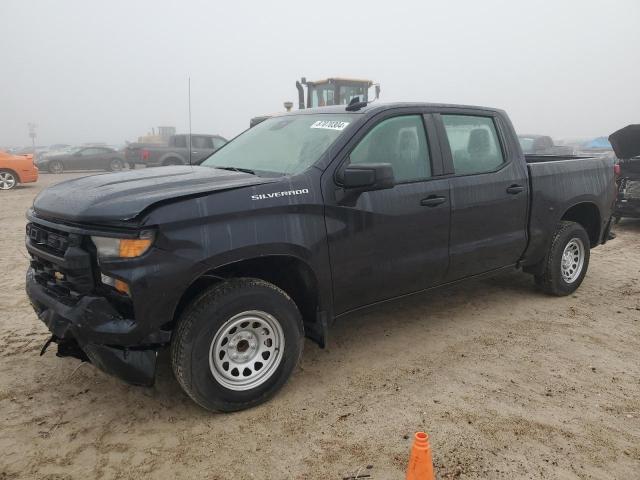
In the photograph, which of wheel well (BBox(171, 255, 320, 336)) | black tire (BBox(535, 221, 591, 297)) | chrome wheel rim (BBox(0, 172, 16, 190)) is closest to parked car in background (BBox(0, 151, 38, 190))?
chrome wheel rim (BBox(0, 172, 16, 190))

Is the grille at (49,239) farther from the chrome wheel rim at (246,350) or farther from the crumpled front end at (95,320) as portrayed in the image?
the chrome wheel rim at (246,350)

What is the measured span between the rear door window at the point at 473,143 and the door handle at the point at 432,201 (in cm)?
33

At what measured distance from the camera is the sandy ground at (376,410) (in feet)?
8.43

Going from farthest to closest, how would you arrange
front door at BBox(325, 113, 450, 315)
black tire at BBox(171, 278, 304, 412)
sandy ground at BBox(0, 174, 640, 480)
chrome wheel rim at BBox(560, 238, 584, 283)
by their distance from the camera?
chrome wheel rim at BBox(560, 238, 584, 283) → front door at BBox(325, 113, 450, 315) → black tire at BBox(171, 278, 304, 412) → sandy ground at BBox(0, 174, 640, 480)

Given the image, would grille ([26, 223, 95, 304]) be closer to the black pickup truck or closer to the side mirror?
the black pickup truck

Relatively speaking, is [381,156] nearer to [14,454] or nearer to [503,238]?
[503,238]

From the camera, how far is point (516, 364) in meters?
3.64

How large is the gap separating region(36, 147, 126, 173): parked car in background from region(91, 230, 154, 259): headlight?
70.0 feet

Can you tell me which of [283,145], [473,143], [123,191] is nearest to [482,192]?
[473,143]

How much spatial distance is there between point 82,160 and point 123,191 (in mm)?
21687

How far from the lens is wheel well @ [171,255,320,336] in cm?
296

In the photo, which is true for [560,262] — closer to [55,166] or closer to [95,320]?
[95,320]

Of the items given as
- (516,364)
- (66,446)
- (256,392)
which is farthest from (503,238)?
(66,446)

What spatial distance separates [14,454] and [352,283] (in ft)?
7.11
